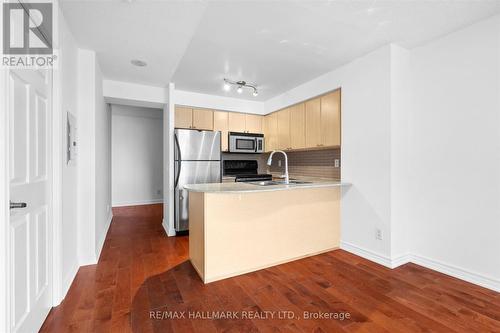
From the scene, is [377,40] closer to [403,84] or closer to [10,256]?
[403,84]

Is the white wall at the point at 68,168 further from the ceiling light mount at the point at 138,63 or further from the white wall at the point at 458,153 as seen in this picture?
the white wall at the point at 458,153

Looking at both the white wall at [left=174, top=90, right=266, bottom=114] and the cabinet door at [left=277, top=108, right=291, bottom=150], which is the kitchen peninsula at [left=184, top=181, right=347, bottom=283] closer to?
the cabinet door at [left=277, top=108, right=291, bottom=150]

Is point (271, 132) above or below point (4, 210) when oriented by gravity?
above

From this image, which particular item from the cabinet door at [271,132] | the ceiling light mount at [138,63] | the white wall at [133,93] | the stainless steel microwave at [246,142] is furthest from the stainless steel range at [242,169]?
the ceiling light mount at [138,63]

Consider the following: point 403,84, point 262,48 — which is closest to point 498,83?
point 403,84

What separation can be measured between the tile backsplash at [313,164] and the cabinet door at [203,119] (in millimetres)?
1635

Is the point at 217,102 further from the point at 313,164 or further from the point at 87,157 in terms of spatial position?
the point at 87,157

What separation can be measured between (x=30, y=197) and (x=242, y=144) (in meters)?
3.41

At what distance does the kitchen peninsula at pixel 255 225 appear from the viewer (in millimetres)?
2338

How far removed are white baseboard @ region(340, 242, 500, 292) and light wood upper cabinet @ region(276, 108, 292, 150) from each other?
200 cm

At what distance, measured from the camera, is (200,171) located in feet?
13.2

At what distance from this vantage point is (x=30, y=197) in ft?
5.01

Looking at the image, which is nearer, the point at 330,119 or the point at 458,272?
the point at 458,272

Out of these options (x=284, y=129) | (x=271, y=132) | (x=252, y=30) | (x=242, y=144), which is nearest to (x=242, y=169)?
(x=242, y=144)
